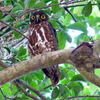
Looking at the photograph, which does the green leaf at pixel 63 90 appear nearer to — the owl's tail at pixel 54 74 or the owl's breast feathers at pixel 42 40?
the owl's tail at pixel 54 74

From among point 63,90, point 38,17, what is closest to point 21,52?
point 63,90

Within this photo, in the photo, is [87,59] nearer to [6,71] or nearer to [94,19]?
[6,71]

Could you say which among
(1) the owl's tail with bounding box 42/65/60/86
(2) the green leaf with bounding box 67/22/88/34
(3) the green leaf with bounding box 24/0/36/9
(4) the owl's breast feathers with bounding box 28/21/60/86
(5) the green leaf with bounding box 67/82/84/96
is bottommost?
(1) the owl's tail with bounding box 42/65/60/86

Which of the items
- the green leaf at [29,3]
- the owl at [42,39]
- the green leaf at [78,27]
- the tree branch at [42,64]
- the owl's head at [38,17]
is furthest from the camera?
the owl's head at [38,17]

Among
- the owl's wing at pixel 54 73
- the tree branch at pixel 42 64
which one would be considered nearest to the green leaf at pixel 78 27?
the owl's wing at pixel 54 73

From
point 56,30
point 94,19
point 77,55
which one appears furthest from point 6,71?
point 94,19

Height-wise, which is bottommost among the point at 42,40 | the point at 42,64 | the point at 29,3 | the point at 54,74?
the point at 54,74

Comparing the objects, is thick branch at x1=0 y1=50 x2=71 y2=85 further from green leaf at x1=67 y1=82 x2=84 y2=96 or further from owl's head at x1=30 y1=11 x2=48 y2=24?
owl's head at x1=30 y1=11 x2=48 y2=24

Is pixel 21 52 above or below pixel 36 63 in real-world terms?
below

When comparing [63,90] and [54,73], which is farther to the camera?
[54,73]

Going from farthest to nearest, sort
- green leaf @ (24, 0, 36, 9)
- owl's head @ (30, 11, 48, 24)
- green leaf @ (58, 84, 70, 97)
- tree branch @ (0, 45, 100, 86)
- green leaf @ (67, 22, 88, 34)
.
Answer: owl's head @ (30, 11, 48, 24), green leaf @ (67, 22, 88, 34), green leaf @ (58, 84, 70, 97), green leaf @ (24, 0, 36, 9), tree branch @ (0, 45, 100, 86)

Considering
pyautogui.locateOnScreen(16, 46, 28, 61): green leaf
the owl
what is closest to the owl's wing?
the owl

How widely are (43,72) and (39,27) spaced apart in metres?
0.42

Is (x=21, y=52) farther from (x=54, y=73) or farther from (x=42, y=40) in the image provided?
(x=42, y=40)
